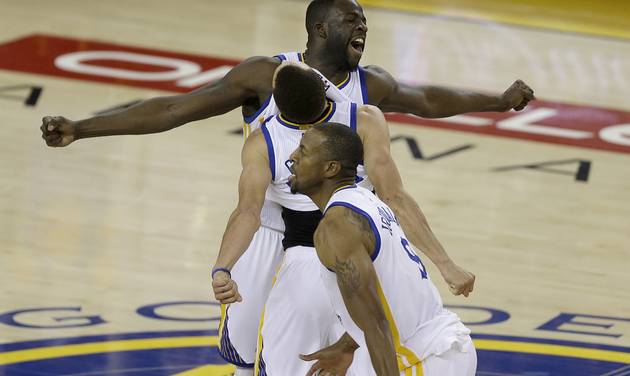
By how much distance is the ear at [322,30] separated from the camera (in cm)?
503

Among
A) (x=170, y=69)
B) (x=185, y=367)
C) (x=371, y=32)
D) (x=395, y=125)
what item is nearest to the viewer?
(x=185, y=367)

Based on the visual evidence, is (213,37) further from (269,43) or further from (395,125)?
(395,125)

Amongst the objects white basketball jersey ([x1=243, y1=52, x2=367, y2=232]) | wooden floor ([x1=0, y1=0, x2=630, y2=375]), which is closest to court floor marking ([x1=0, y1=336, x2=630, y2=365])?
wooden floor ([x1=0, y1=0, x2=630, y2=375])

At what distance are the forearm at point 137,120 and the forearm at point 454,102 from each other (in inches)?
38.6

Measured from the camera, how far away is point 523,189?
9.16 meters

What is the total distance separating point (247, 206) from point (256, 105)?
0.63m

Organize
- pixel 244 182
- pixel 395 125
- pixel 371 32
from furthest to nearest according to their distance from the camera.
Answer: pixel 371 32
pixel 395 125
pixel 244 182

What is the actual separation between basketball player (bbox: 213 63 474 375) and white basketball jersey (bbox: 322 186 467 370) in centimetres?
31

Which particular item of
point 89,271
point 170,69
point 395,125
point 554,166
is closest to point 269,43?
point 170,69

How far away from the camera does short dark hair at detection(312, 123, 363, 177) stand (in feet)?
13.8

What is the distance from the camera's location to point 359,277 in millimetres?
3969

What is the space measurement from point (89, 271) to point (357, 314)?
330cm

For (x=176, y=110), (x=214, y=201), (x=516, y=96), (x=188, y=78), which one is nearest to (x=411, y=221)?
(x=176, y=110)

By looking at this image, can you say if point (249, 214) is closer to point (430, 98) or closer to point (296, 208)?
point (296, 208)
